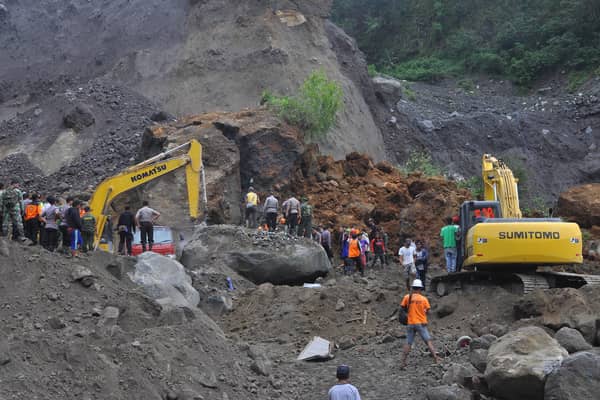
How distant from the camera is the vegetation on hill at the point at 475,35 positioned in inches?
2045

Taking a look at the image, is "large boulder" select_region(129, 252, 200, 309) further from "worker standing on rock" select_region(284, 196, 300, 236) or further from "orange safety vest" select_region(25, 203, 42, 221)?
"worker standing on rock" select_region(284, 196, 300, 236)

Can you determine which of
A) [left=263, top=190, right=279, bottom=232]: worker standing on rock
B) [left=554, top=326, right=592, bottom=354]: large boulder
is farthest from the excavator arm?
[left=554, top=326, right=592, bottom=354]: large boulder

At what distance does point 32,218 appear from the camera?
1641 cm

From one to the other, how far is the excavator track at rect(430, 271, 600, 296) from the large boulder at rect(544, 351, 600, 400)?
232 inches

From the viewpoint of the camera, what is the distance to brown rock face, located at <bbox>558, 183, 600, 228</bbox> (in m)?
28.2

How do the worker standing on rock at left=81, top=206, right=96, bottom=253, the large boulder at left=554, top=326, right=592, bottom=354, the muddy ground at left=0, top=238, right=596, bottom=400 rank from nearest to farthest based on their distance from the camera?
the muddy ground at left=0, top=238, right=596, bottom=400 < the large boulder at left=554, top=326, right=592, bottom=354 < the worker standing on rock at left=81, top=206, right=96, bottom=253

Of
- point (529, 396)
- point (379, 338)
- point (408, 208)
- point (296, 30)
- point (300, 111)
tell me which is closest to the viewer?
point (529, 396)

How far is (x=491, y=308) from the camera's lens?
16266mm

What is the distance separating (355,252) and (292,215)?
2.21 m

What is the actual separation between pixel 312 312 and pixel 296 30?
25.0 m

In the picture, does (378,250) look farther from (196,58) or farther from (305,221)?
(196,58)

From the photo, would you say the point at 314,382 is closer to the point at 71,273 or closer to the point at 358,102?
the point at 71,273

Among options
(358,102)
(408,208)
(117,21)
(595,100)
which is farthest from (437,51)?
(408,208)

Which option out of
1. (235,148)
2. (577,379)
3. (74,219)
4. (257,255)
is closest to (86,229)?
(74,219)
